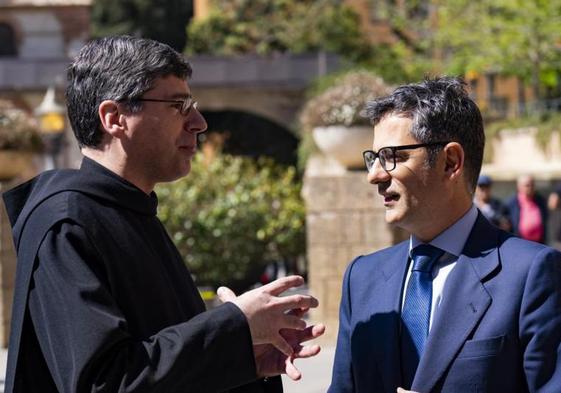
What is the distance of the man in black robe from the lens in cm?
273

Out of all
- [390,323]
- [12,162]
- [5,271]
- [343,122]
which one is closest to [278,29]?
[12,162]

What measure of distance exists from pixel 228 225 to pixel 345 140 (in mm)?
4419

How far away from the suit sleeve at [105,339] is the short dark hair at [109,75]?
0.34 metres

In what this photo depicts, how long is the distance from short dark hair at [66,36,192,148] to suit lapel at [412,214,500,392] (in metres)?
0.89

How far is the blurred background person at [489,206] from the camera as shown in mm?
10570

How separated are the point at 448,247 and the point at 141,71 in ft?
2.92

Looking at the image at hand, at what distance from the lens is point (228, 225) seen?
49.1 ft

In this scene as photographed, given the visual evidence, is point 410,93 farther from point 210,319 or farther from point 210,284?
point 210,284

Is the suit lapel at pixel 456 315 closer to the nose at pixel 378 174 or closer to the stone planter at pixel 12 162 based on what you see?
the nose at pixel 378 174

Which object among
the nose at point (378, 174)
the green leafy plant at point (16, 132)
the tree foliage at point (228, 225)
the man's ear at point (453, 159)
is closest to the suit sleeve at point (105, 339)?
the nose at point (378, 174)

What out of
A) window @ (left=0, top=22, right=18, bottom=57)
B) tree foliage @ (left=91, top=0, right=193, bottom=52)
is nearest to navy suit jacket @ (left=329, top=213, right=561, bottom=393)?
window @ (left=0, top=22, right=18, bottom=57)

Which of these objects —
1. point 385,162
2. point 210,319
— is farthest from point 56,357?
point 385,162

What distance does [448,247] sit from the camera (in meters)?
3.19

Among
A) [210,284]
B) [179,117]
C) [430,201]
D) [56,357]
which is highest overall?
[179,117]
